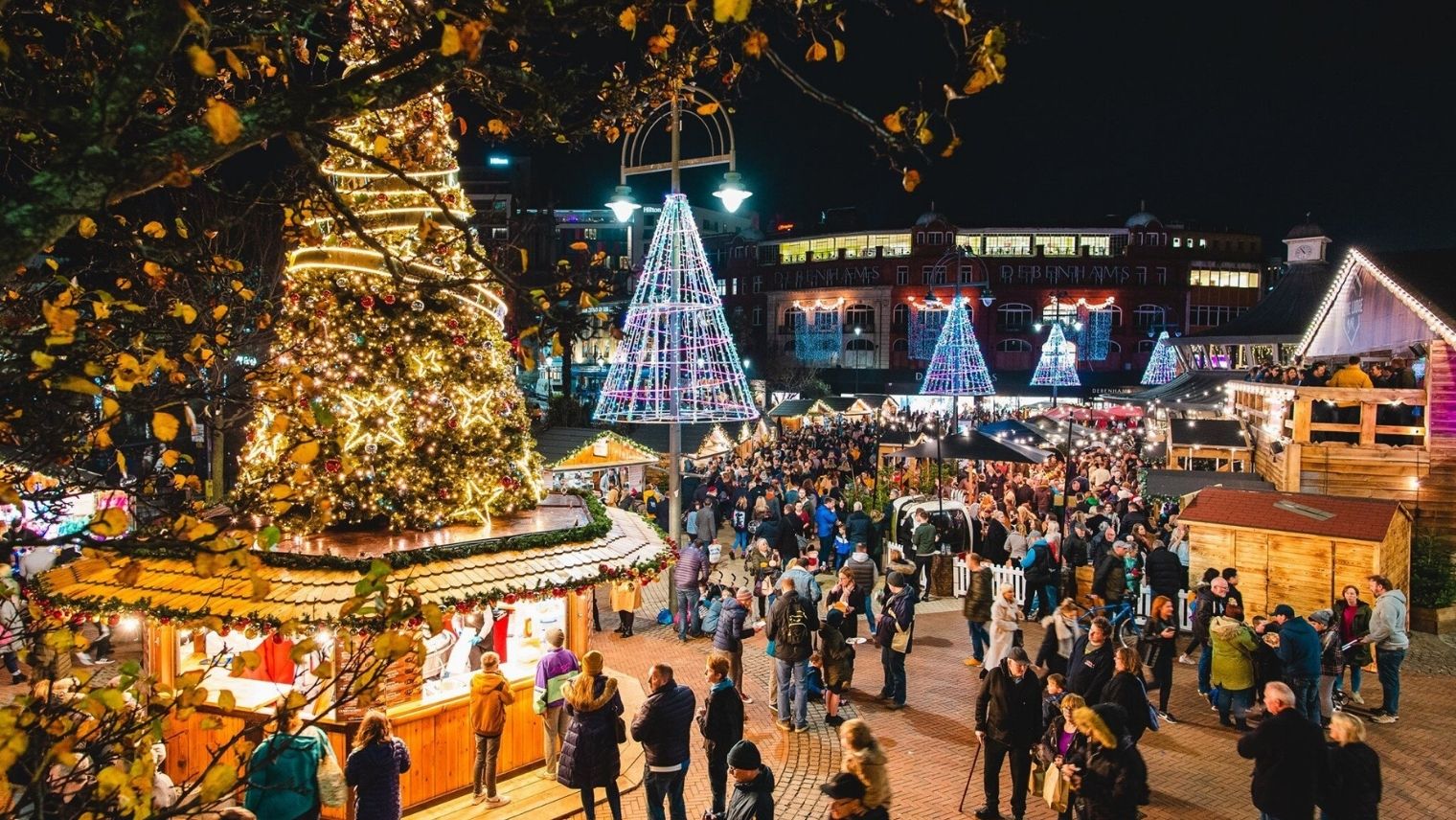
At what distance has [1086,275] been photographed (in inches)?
2499

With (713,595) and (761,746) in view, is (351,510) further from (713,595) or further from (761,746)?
(713,595)

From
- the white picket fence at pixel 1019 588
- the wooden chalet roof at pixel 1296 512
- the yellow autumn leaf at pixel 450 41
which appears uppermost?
the yellow autumn leaf at pixel 450 41

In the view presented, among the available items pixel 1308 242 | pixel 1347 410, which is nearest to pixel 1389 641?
pixel 1347 410

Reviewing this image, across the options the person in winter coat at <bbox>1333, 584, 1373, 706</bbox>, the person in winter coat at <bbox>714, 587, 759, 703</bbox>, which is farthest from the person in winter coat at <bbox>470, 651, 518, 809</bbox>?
the person in winter coat at <bbox>1333, 584, 1373, 706</bbox>

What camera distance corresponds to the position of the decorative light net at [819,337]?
67.2m

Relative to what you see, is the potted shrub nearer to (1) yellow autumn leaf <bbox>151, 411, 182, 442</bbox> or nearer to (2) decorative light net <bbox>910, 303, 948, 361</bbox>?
(1) yellow autumn leaf <bbox>151, 411, 182, 442</bbox>

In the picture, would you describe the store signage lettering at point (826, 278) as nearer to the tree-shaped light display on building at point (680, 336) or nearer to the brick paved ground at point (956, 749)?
the tree-shaped light display on building at point (680, 336)

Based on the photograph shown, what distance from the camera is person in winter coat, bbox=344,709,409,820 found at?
230 inches

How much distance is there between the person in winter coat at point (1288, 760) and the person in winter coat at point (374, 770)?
5.94 m

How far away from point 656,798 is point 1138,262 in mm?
65484

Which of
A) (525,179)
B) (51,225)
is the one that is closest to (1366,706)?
(51,225)

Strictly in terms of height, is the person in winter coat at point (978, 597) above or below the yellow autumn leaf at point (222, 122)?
below

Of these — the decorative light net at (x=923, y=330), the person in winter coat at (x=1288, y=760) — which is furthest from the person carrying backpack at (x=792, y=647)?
the decorative light net at (x=923, y=330)

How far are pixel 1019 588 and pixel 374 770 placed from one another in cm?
1058
